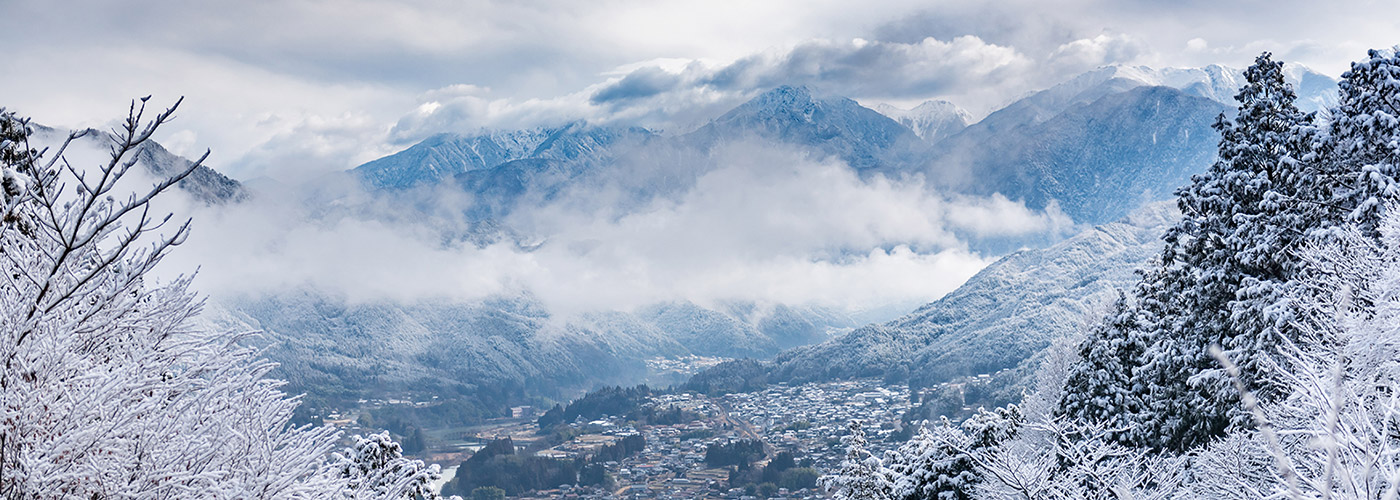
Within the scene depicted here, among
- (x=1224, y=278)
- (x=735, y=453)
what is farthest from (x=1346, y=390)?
(x=735, y=453)

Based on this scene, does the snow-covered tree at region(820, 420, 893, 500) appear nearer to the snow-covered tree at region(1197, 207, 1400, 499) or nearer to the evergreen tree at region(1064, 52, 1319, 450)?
the evergreen tree at region(1064, 52, 1319, 450)

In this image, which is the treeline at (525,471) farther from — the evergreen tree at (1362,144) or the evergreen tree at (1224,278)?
the evergreen tree at (1362,144)

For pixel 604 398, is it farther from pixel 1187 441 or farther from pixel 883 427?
pixel 1187 441

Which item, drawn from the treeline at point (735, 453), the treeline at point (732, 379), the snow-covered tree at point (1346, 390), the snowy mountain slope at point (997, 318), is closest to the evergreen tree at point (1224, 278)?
the snow-covered tree at point (1346, 390)

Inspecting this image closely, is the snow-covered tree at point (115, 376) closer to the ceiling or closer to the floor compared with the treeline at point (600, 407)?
closer to the ceiling

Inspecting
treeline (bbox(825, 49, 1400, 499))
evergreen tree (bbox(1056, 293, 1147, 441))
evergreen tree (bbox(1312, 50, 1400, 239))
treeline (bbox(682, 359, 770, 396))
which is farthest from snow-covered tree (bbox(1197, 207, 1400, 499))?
treeline (bbox(682, 359, 770, 396))
